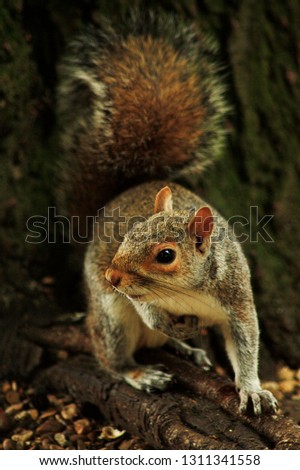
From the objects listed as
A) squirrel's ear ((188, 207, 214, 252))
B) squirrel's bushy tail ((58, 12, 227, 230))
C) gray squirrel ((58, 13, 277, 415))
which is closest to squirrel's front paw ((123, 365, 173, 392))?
gray squirrel ((58, 13, 277, 415))

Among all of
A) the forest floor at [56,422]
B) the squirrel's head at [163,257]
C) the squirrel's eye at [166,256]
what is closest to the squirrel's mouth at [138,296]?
the squirrel's head at [163,257]

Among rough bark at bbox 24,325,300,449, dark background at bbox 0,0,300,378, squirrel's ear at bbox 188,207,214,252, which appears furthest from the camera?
dark background at bbox 0,0,300,378

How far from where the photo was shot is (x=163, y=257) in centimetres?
160

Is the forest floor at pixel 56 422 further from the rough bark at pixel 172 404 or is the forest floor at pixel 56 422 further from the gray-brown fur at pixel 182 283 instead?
the gray-brown fur at pixel 182 283

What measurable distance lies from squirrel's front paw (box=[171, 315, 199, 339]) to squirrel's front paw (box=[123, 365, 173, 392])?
8.6 inches

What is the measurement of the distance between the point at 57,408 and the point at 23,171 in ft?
3.22

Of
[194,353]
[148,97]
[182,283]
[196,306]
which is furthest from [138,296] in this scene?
[148,97]

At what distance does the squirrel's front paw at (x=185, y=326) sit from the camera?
6.20 feet

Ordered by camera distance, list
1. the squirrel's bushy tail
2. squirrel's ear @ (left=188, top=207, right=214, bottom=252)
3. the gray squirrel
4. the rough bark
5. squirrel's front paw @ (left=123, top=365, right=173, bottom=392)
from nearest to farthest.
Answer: squirrel's ear @ (left=188, top=207, right=214, bottom=252)
the rough bark
the gray squirrel
squirrel's front paw @ (left=123, top=365, right=173, bottom=392)
the squirrel's bushy tail

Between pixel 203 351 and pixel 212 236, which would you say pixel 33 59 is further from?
pixel 203 351

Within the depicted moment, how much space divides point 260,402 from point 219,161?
1.16 m

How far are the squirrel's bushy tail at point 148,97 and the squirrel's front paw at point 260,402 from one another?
0.92 meters

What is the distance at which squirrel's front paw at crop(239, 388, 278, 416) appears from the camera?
1.78 meters

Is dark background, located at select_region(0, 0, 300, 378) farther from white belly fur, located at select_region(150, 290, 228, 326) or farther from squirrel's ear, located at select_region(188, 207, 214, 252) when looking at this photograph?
squirrel's ear, located at select_region(188, 207, 214, 252)
